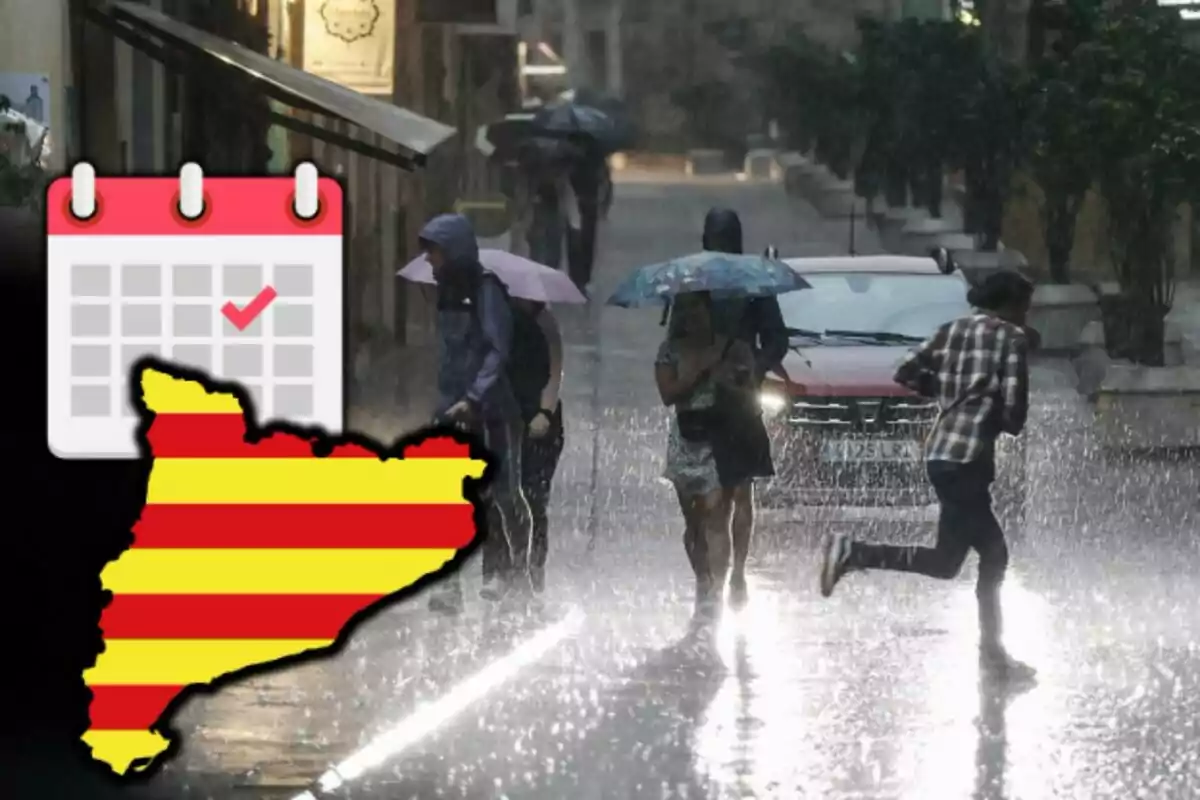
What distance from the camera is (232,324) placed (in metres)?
Result: 6.45

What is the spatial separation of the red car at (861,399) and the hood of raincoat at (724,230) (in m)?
0.21

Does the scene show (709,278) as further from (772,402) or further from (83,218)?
(83,218)

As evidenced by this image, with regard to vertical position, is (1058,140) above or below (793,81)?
below

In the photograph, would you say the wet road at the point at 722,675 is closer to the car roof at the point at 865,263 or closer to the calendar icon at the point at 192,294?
the car roof at the point at 865,263

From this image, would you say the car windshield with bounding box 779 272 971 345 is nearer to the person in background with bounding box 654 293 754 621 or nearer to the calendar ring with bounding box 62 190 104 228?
the person in background with bounding box 654 293 754 621

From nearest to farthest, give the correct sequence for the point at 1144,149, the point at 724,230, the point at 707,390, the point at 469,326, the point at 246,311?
the point at 246,311 → the point at 724,230 → the point at 469,326 → the point at 707,390 → the point at 1144,149

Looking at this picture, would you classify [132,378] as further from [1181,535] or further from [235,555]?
[1181,535]

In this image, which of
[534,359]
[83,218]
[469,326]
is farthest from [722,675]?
[83,218]

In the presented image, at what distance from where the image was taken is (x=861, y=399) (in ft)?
24.0

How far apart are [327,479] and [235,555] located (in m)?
0.24

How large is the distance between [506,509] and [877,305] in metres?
0.99

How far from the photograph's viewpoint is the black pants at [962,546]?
7355 millimetres

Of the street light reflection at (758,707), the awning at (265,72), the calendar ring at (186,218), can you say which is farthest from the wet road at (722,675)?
the calendar ring at (186,218)

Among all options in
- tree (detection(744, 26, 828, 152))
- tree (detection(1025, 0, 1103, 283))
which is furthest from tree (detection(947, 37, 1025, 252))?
tree (detection(744, 26, 828, 152))
